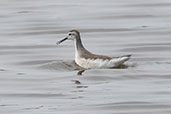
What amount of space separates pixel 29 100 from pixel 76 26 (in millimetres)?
9971

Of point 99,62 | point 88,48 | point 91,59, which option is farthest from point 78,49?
point 88,48

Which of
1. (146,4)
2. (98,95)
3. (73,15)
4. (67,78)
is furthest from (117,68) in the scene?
(146,4)

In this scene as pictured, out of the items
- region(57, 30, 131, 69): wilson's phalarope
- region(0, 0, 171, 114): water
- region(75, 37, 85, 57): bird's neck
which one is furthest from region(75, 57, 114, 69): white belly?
region(0, 0, 171, 114): water

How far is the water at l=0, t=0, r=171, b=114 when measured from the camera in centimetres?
1639

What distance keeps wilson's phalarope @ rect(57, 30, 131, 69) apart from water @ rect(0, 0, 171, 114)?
0.87 ft

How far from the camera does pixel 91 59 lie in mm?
20156

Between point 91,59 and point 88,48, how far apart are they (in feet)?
9.11

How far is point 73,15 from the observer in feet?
94.1

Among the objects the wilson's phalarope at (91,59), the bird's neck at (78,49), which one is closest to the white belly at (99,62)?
the wilson's phalarope at (91,59)

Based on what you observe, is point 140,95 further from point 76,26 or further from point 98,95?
point 76,26

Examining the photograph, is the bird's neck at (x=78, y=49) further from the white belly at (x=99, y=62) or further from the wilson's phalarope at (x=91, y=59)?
the white belly at (x=99, y=62)

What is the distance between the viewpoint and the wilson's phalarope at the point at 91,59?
19.8 meters

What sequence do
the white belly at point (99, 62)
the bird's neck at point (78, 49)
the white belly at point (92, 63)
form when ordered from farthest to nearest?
the bird's neck at point (78, 49), the white belly at point (92, 63), the white belly at point (99, 62)

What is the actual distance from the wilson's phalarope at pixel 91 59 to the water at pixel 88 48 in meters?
0.27
